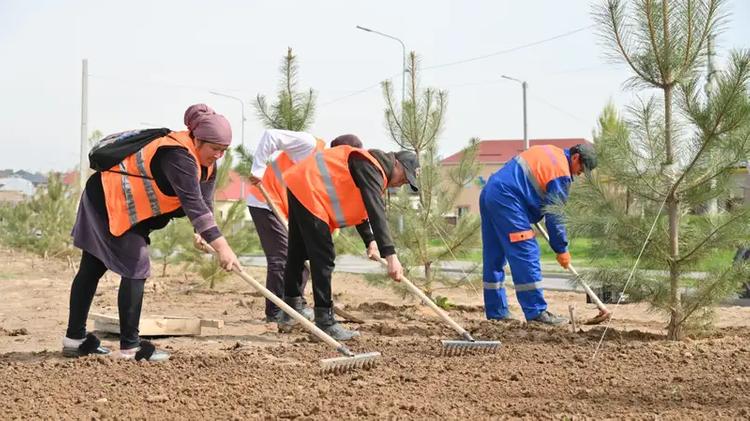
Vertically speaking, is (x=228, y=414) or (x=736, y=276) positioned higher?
(x=736, y=276)

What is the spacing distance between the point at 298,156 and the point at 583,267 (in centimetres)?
220

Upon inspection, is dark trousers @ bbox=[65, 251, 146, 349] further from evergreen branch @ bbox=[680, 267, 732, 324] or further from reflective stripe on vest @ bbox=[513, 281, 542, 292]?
evergreen branch @ bbox=[680, 267, 732, 324]

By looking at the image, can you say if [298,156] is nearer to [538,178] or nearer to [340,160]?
[340,160]

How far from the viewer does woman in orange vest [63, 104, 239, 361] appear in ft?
14.0

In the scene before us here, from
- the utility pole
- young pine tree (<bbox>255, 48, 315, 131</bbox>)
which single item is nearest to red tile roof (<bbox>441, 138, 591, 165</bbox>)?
the utility pole

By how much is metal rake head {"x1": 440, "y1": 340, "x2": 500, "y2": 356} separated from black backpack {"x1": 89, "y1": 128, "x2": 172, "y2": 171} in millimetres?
1943

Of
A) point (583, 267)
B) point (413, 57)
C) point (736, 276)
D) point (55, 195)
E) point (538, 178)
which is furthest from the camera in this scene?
Result: point (55, 195)

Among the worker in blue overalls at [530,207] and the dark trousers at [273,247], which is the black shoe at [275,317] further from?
the worker in blue overalls at [530,207]

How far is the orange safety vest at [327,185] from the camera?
5191 mm

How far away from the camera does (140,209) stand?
434cm

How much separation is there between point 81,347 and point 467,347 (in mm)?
2130

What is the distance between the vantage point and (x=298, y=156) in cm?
614

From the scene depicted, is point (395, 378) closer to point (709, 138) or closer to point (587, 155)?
point (709, 138)

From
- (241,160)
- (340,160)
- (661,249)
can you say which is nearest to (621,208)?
(661,249)
